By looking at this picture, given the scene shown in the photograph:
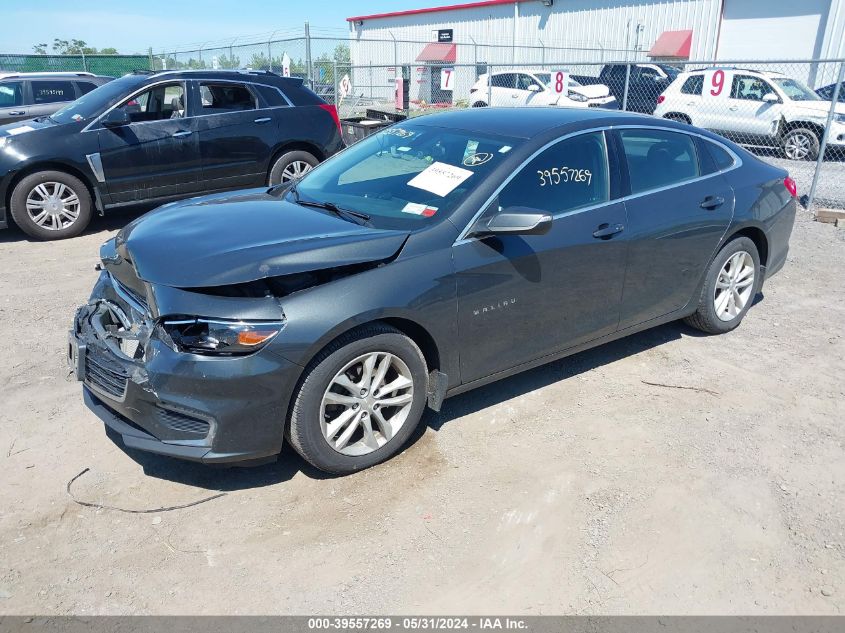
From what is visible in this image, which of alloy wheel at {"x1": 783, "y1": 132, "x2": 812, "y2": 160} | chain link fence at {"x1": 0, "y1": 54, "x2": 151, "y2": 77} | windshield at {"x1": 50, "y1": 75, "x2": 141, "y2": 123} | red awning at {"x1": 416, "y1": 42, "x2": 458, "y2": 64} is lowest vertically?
alloy wheel at {"x1": 783, "y1": 132, "x2": 812, "y2": 160}

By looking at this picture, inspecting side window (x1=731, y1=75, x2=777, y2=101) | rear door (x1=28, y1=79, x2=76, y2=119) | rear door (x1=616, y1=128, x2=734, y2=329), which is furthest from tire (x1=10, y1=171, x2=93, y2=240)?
side window (x1=731, y1=75, x2=777, y2=101)

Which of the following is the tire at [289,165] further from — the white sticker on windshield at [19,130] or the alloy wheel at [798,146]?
the alloy wheel at [798,146]

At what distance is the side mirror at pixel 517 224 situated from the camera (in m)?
3.43

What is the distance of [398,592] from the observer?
2.77m

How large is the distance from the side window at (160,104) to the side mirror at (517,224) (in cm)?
612

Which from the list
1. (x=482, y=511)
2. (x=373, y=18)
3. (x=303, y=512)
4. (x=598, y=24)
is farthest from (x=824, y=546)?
(x=373, y=18)

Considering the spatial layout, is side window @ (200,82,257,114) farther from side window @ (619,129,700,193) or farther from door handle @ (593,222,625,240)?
door handle @ (593,222,625,240)

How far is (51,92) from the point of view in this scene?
12.3 m

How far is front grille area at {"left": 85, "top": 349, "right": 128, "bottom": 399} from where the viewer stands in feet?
10.5

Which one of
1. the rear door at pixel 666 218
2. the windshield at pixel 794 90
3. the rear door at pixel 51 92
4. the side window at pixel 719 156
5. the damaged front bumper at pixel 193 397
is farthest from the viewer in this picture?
the windshield at pixel 794 90

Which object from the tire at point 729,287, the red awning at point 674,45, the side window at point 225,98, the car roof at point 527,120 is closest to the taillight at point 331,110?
the side window at point 225,98

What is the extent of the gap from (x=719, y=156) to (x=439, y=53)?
3362 centimetres

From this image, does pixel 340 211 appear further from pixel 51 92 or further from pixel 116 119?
pixel 51 92

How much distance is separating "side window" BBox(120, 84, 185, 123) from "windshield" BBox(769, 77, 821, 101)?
1194 centimetres
